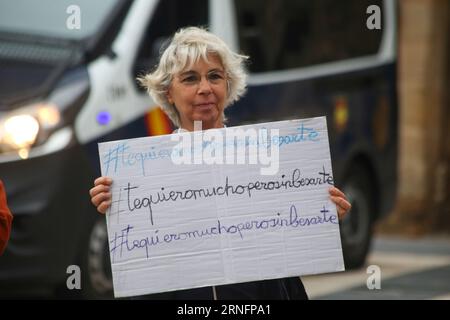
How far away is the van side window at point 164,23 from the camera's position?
7832mm

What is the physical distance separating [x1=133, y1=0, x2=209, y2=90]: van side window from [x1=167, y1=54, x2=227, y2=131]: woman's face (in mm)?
3532

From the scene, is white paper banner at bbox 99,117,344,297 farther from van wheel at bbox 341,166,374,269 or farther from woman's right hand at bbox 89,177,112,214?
van wheel at bbox 341,166,374,269

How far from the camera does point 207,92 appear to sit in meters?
4.12

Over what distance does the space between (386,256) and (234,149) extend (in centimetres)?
674

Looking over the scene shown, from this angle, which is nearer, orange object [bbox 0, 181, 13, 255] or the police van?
orange object [bbox 0, 181, 13, 255]

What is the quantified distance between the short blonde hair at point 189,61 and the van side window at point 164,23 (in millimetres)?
3438

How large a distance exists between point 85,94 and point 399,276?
2895 mm

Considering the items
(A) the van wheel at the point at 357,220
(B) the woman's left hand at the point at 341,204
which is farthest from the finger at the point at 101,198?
(A) the van wheel at the point at 357,220

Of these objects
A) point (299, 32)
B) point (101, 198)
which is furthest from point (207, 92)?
point (299, 32)

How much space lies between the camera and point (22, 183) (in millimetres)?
7289

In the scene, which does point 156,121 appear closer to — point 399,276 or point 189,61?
point 399,276

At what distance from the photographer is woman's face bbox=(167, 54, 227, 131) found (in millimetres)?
4137

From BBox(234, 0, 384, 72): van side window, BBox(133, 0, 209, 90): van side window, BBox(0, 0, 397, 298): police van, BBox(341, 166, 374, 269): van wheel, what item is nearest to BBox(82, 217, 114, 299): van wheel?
BBox(0, 0, 397, 298): police van
